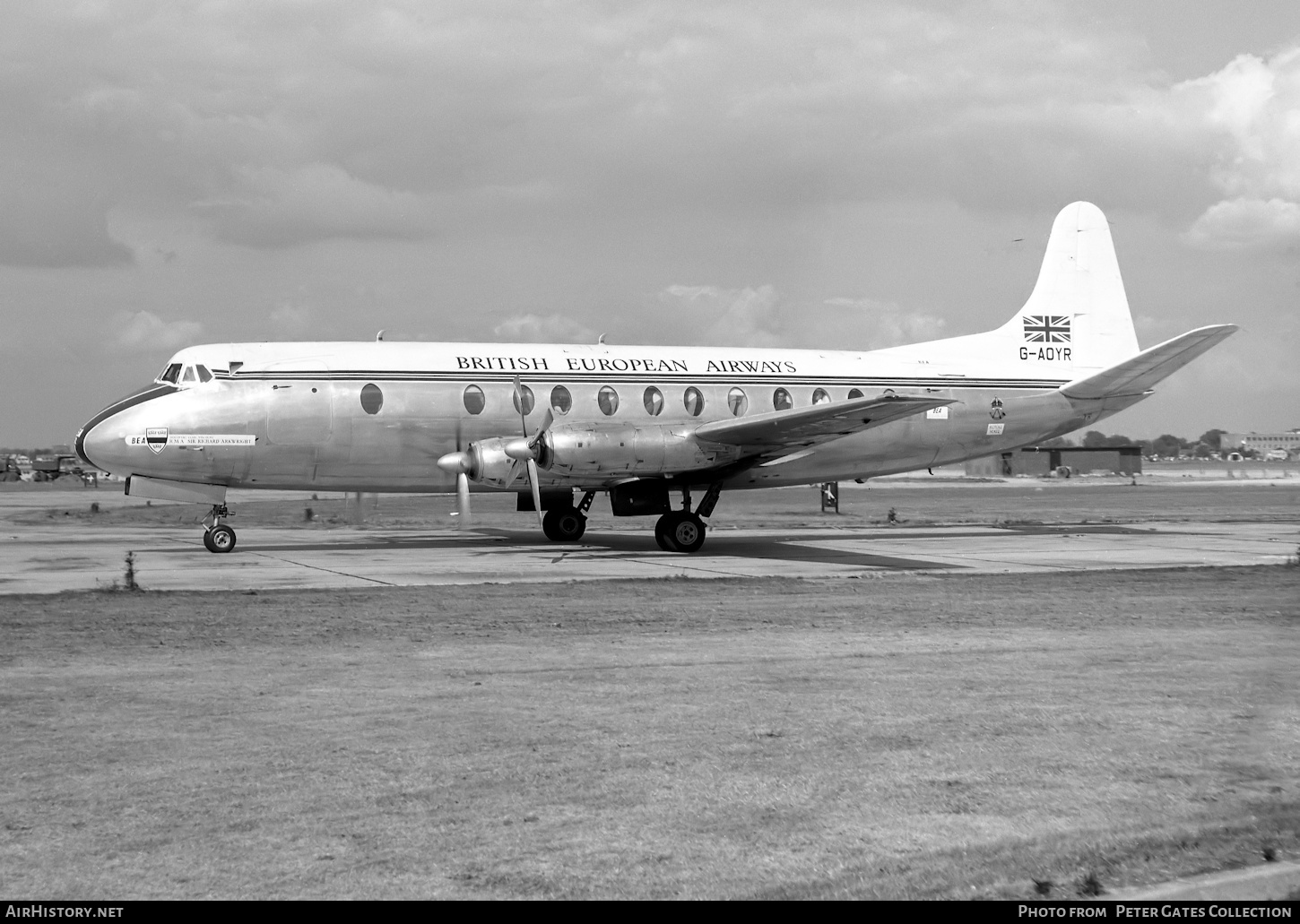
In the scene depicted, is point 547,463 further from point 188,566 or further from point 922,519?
point 922,519

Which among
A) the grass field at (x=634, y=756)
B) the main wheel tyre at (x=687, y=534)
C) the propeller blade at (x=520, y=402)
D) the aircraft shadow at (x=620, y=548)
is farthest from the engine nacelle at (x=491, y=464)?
the grass field at (x=634, y=756)

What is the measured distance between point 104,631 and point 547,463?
35.5 ft

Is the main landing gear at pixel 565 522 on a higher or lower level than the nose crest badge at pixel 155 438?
lower

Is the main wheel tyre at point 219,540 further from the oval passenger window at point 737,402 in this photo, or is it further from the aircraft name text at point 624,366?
the oval passenger window at point 737,402

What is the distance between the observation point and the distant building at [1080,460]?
354 ft

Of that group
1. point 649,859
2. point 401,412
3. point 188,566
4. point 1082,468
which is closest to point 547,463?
point 401,412

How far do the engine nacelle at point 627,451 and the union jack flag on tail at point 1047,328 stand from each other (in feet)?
33.2

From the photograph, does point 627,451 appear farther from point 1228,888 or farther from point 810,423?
point 1228,888

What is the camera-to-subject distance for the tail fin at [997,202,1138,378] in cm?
3031

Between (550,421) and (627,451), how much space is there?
1.59m

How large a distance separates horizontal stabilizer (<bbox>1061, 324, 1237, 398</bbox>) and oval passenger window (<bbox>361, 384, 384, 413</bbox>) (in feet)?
53.8

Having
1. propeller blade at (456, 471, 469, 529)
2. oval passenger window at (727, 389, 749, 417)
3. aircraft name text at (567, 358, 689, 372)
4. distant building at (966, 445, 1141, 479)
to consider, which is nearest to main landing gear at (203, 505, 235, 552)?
propeller blade at (456, 471, 469, 529)

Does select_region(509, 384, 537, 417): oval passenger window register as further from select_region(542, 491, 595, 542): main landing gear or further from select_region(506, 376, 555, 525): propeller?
select_region(542, 491, 595, 542): main landing gear
